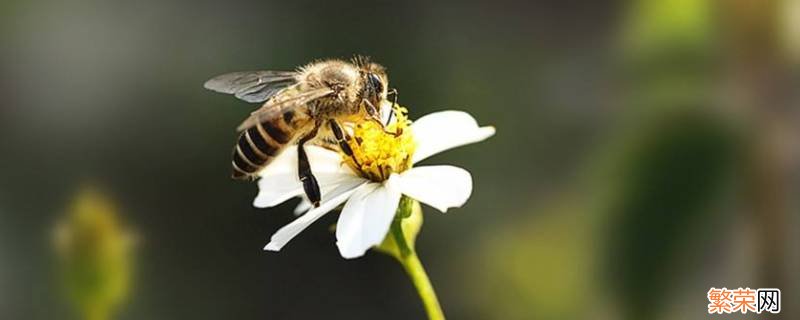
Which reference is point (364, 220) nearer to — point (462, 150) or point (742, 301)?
point (742, 301)

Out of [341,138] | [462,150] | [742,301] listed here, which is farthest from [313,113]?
[462,150]

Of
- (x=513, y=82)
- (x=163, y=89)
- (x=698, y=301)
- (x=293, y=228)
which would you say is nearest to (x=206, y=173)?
(x=163, y=89)

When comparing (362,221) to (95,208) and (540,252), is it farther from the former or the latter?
(540,252)

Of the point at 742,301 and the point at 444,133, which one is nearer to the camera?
the point at 444,133

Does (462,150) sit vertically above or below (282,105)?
above

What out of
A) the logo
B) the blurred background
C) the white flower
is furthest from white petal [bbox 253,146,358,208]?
the blurred background

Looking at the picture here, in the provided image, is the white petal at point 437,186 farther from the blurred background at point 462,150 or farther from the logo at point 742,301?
the blurred background at point 462,150

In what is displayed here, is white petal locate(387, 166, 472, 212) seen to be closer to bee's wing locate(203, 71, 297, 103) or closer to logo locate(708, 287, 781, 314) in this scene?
bee's wing locate(203, 71, 297, 103)
